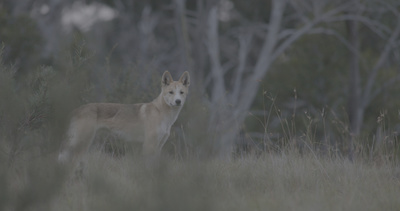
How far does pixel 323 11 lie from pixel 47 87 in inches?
656

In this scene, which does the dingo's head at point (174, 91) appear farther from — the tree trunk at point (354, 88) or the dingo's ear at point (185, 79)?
the tree trunk at point (354, 88)

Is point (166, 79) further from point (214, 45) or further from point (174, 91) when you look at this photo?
point (214, 45)

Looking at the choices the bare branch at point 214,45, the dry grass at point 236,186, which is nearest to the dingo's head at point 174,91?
the dry grass at point 236,186

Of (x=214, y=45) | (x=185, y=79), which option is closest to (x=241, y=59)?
(x=214, y=45)

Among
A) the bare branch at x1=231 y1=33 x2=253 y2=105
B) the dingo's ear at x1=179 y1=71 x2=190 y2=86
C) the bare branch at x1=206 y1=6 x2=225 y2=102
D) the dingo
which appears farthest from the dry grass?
the bare branch at x1=231 y1=33 x2=253 y2=105

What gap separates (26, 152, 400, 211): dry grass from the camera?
148 inches

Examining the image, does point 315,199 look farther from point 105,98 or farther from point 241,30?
point 241,30

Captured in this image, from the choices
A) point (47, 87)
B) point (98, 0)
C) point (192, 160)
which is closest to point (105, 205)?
point (192, 160)

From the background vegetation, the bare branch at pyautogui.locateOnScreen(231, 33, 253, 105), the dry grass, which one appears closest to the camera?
the dry grass

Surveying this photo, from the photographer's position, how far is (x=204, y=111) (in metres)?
5.08

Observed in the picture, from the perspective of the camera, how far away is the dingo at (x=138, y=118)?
685cm

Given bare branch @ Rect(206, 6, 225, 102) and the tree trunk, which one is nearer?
the tree trunk

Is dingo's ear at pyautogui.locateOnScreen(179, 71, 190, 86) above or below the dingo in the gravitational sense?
above

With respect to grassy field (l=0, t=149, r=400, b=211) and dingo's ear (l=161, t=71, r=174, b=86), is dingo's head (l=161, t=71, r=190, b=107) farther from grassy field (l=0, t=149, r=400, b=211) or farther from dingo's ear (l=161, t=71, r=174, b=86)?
grassy field (l=0, t=149, r=400, b=211)
